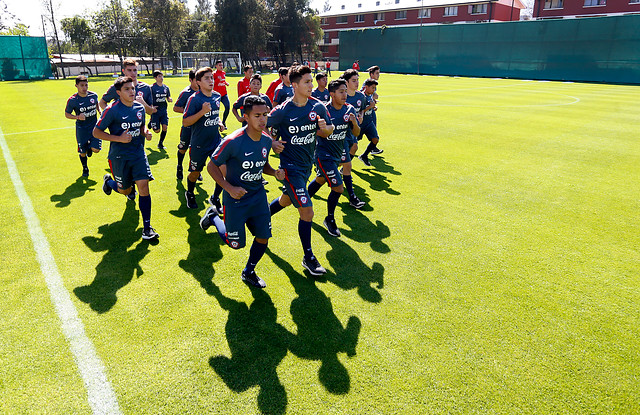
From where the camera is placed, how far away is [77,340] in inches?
155

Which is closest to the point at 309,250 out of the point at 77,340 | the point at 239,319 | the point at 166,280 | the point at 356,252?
the point at 356,252

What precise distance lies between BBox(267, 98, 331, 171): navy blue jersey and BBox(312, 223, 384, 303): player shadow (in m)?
1.36

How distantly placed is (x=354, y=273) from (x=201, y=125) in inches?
162

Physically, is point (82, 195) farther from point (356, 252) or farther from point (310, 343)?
point (310, 343)

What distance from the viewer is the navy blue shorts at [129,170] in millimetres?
6139

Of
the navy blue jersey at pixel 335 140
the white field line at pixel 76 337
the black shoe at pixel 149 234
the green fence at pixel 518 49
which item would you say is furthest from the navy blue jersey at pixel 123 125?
the green fence at pixel 518 49

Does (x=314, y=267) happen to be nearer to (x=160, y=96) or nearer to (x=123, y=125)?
(x=123, y=125)

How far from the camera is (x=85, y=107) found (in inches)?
357

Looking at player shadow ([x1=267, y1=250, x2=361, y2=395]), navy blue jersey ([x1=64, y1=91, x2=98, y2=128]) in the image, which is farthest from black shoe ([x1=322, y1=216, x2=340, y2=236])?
navy blue jersey ([x1=64, y1=91, x2=98, y2=128])

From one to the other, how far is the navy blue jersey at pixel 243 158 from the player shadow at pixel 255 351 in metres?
1.34

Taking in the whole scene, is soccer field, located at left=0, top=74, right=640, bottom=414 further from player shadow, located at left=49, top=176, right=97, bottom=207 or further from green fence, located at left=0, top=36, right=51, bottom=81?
green fence, located at left=0, top=36, right=51, bottom=81

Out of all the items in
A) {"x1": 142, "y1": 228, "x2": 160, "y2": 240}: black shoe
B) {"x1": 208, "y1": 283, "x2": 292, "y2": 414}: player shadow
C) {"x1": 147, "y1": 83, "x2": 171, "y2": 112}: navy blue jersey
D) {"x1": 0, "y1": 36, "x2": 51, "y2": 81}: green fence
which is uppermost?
{"x1": 0, "y1": 36, "x2": 51, "y2": 81}: green fence

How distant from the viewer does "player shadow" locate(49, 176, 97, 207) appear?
7734mm

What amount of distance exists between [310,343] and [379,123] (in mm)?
13608
